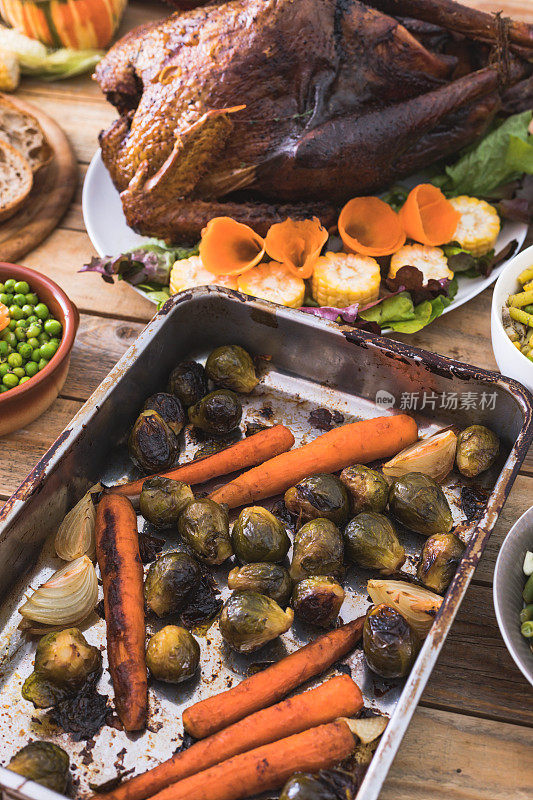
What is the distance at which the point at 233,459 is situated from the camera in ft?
8.21

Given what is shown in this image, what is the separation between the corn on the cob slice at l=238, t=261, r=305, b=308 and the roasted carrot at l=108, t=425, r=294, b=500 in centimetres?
68

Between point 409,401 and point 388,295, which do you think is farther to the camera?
point 388,295

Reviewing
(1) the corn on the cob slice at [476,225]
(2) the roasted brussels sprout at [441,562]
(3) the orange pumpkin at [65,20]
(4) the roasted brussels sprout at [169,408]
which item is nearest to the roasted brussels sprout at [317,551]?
(2) the roasted brussels sprout at [441,562]

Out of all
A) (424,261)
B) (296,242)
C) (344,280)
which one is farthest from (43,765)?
(424,261)

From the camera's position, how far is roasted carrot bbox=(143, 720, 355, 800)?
1761mm

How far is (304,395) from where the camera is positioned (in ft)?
9.00

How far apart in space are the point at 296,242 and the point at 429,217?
0.63m

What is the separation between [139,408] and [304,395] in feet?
1.99

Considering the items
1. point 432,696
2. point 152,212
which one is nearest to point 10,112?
point 152,212

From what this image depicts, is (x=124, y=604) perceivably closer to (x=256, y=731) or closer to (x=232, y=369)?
(x=256, y=731)

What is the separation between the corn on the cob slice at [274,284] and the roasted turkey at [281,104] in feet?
0.71

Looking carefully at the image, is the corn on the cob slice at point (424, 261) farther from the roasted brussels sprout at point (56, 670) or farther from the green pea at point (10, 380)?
the roasted brussels sprout at point (56, 670)

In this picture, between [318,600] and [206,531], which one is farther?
[206,531]

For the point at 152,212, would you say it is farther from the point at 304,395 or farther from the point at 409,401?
the point at 409,401
